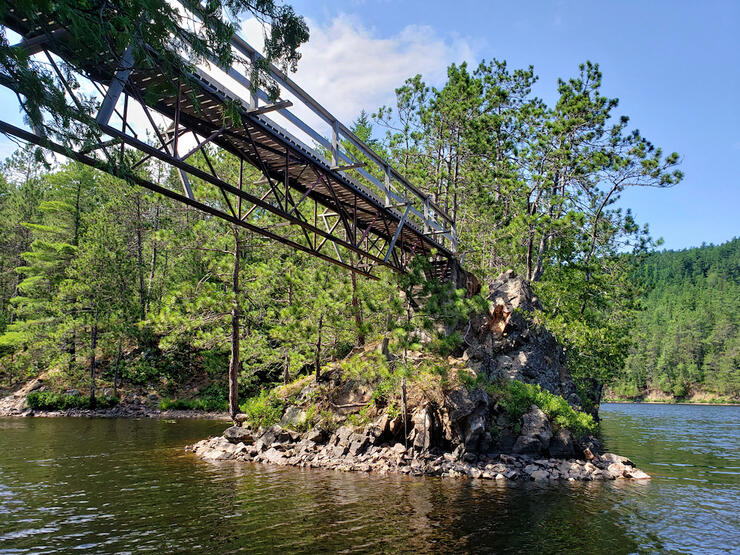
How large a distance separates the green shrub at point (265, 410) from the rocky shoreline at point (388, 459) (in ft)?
2.42

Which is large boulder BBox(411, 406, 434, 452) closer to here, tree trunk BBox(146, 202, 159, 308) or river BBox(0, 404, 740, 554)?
river BBox(0, 404, 740, 554)

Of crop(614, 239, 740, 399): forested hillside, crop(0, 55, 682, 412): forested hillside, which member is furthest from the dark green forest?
crop(614, 239, 740, 399): forested hillside

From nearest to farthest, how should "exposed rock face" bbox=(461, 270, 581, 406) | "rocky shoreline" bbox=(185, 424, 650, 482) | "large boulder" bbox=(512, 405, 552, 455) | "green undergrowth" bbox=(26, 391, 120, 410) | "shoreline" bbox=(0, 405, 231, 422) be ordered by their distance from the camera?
"rocky shoreline" bbox=(185, 424, 650, 482), "large boulder" bbox=(512, 405, 552, 455), "exposed rock face" bbox=(461, 270, 581, 406), "shoreline" bbox=(0, 405, 231, 422), "green undergrowth" bbox=(26, 391, 120, 410)

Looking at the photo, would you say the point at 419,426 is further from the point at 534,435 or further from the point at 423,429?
the point at 534,435

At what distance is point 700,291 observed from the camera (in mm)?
136250

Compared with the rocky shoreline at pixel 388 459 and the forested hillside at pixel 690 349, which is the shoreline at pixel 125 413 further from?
the forested hillside at pixel 690 349

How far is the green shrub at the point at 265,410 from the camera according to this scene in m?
19.4

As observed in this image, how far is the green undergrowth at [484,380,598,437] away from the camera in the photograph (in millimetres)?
18594

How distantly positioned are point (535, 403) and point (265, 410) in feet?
36.7

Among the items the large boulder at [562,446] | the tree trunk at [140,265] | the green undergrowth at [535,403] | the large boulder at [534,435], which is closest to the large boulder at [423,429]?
the large boulder at [534,435]

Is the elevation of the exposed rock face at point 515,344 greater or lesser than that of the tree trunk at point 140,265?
lesser

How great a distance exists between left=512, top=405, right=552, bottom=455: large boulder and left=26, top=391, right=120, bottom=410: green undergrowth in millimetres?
28343

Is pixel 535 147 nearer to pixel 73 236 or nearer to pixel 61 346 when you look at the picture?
pixel 61 346

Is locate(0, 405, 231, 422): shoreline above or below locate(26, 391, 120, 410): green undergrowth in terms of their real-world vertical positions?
below
